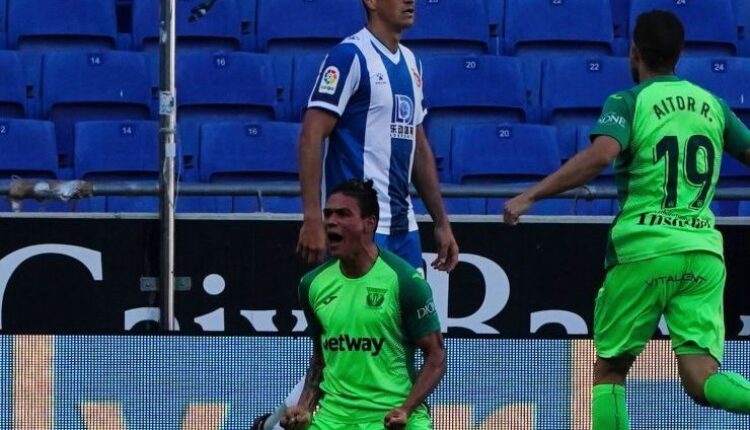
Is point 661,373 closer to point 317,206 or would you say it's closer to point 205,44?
point 317,206

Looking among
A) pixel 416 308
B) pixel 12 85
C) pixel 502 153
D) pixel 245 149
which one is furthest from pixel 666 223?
pixel 12 85

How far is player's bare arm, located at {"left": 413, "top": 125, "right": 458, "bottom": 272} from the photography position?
5566 mm

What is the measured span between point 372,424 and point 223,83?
5048 millimetres

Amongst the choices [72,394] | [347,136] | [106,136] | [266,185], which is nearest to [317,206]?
[347,136]

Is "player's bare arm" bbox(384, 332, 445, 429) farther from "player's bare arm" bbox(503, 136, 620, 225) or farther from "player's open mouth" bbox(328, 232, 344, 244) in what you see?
"player's bare arm" bbox(503, 136, 620, 225)

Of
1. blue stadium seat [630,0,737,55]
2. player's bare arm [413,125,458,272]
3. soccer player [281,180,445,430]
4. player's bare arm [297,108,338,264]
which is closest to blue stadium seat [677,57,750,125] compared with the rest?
blue stadium seat [630,0,737,55]

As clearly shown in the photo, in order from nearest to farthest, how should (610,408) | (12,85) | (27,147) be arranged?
(610,408) → (27,147) → (12,85)

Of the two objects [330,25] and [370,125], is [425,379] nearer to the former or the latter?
[370,125]

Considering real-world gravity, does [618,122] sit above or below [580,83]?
below

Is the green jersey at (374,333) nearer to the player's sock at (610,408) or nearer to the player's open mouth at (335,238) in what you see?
the player's open mouth at (335,238)

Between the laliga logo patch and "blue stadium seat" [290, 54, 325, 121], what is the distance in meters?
4.62

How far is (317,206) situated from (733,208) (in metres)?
4.82

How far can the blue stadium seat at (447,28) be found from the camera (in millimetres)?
10297

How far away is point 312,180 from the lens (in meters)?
5.14
